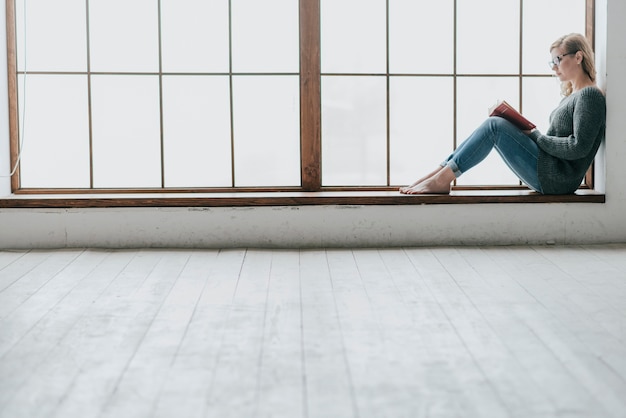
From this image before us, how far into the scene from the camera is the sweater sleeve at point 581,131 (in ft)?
13.5

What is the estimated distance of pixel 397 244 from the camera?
4266 mm

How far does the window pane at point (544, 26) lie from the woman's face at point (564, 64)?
27 cm

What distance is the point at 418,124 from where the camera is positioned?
178 inches

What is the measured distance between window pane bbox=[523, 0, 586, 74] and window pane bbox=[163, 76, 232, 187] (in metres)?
1.73

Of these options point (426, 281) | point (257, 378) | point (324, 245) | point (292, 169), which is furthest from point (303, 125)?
point (257, 378)

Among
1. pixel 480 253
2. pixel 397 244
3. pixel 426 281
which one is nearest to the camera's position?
pixel 426 281

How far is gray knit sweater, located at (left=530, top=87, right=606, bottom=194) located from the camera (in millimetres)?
4129

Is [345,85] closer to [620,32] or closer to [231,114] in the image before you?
[231,114]

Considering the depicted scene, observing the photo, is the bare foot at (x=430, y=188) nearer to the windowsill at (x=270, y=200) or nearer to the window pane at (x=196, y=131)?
the windowsill at (x=270, y=200)

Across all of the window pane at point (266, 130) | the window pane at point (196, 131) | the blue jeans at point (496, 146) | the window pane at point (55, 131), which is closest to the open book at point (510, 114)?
the blue jeans at point (496, 146)

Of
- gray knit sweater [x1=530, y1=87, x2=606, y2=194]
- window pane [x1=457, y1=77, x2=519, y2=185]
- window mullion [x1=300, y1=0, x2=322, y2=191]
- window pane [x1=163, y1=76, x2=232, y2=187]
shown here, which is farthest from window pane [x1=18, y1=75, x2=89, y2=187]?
gray knit sweater [x1=530, y1=87, x2=606, y2=194]

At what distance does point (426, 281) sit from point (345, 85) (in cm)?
155

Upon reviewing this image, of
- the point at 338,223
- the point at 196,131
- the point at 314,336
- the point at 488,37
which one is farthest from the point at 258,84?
the point at 314,336

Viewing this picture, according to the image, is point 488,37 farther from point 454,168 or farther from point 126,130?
point 126,130
